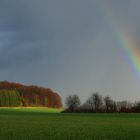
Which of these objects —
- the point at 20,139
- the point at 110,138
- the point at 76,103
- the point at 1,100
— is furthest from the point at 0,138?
the point at 1,100

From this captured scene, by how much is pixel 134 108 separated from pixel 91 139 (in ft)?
323

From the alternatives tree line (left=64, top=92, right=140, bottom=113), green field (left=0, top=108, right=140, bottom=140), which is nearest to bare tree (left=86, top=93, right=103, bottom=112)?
tree line (left=64, top=92, right=140, bottom=113)

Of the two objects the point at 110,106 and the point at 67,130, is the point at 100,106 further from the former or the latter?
the point at 67,130

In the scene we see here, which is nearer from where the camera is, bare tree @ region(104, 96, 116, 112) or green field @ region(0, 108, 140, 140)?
green field @ region(0, 108, 140, 140)

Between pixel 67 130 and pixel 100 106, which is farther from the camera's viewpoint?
pixel 100 106

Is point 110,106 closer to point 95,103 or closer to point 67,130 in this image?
point 95,103

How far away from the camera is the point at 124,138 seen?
97.2 feet

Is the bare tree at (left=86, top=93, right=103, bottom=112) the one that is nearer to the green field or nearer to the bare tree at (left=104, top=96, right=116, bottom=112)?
the bare tree at (left=104, top=96, right=116, bottom=112)

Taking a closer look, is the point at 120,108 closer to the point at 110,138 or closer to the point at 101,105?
the point at 101,105

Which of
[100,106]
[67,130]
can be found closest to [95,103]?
[100,106]

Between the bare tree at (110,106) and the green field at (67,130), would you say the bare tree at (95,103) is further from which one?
the green field at (67,130)

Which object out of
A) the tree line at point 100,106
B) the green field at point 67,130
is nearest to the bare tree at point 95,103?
the tree line at point 100,106

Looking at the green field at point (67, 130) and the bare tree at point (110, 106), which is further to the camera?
the bare tree at point (110, 106)

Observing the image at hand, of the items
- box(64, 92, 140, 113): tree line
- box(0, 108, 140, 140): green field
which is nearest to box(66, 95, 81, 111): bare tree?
box(64, 92, 140, 113): tree line
